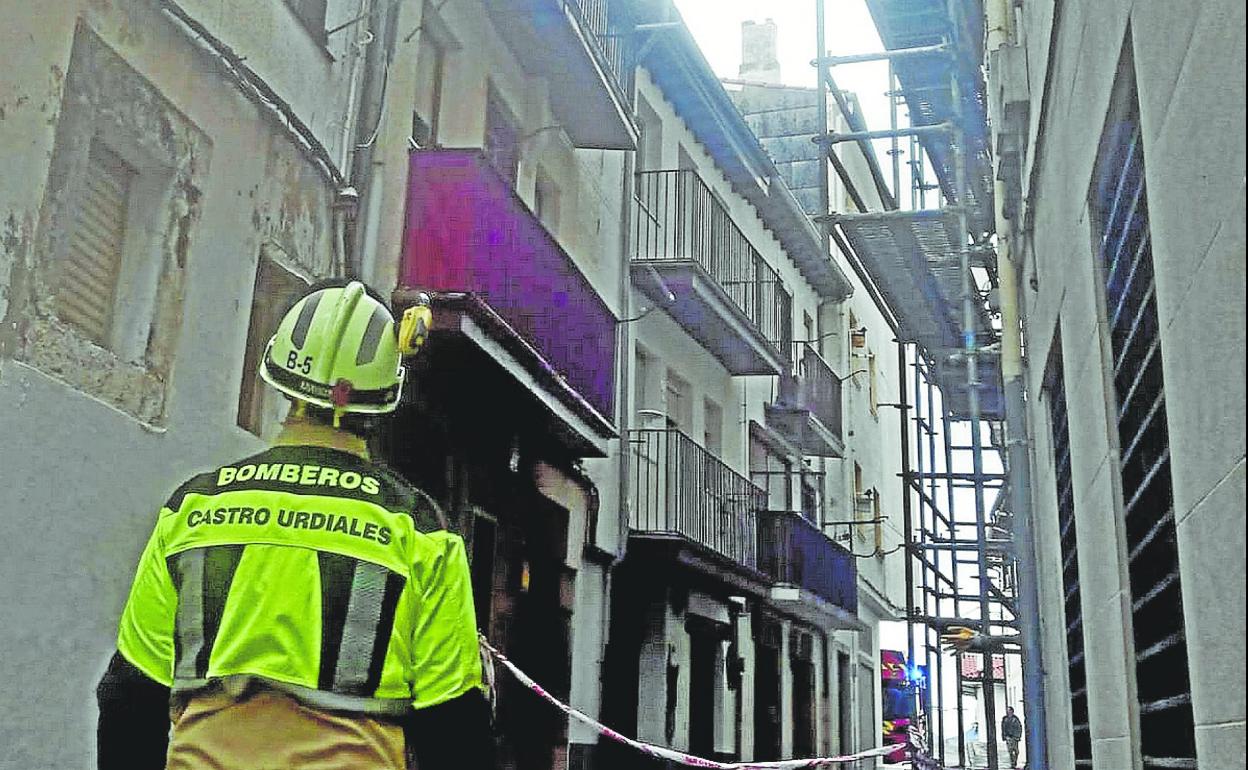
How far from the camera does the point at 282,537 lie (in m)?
2.45

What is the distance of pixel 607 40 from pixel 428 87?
3.81 metres

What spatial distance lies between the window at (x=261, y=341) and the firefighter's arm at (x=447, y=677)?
180 inches

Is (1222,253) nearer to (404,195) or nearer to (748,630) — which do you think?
(404,195)

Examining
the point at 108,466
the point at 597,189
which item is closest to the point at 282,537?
the point at 108,466

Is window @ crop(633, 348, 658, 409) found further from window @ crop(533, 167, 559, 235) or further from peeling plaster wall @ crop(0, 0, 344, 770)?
peeling plaster wall @ crop(0, 0, 344, 770)

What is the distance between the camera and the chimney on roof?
2784 cm

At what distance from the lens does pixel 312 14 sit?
301 inches

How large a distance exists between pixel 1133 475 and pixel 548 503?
713 cm

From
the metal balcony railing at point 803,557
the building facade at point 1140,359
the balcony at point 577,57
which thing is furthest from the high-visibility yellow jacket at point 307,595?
the metal balcony railing at point 803,557

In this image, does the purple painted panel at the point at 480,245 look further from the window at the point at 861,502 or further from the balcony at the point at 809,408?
the window at the point at 861,502

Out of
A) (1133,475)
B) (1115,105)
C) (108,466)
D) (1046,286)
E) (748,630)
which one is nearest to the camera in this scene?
(1115,105)

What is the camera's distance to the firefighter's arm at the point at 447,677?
2.41 m

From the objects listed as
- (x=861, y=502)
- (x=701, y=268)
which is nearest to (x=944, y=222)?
(x=701, y=268)

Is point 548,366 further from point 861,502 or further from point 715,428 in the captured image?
point 861,502
